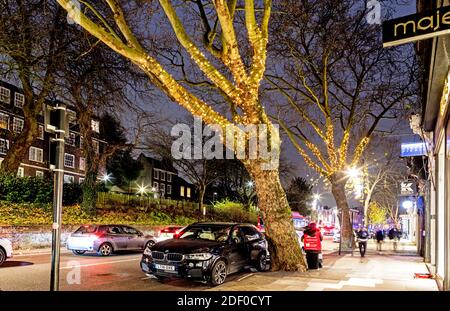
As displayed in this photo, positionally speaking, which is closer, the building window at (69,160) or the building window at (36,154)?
the building window at (36,154)

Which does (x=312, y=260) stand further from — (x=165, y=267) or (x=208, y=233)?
(x=165, y=267)

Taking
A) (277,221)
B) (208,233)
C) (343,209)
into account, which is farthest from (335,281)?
(343,209)

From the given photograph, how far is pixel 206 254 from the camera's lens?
11.9 metres

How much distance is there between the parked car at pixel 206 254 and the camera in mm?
11695

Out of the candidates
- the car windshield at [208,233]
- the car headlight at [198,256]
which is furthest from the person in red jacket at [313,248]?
the car headlight at [198,256]

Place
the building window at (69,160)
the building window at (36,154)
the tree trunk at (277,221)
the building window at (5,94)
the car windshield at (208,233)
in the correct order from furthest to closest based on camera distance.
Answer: the building window at (69,160)
the building window at (36,154)
the building window at (5,94)
the tree trunk at (277,221)
the car windshield at (208,233)

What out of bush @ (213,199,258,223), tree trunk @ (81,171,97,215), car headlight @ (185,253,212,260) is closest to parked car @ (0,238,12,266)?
car headlight @ (185,253,212,260)

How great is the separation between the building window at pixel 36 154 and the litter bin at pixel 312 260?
4869 centimetres

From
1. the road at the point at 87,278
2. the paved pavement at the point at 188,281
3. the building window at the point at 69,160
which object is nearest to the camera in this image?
the road at the point at 87,278

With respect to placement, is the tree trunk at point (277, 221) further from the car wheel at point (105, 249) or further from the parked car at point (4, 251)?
the car wheel at point (105, 249)

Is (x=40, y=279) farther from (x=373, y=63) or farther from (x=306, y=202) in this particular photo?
(x=306, y=202)

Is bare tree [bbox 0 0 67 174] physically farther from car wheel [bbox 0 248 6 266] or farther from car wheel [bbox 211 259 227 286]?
car wheel [bbox 211 259 227 286]

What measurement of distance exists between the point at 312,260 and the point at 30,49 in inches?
575
